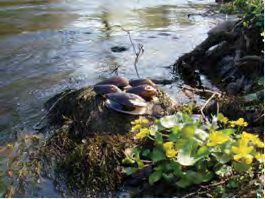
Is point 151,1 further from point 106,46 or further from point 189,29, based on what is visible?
point 106,46

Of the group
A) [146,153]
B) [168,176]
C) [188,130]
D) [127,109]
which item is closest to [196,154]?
[188,130]

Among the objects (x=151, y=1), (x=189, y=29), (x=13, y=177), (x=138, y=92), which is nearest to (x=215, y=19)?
(x=189, y=29)

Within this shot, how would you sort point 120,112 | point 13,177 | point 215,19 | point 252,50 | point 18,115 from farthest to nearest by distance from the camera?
point 215,19 → point 252,50 → point 18,115 → point 120,112 → point 13,177

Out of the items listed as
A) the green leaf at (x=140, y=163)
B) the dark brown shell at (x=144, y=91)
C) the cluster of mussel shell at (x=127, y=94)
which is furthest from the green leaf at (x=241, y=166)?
the dark brown shell at (x=144, y=91)

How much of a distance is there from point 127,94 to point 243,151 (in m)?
1.73

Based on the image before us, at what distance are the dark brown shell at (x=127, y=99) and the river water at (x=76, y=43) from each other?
0.87 meters

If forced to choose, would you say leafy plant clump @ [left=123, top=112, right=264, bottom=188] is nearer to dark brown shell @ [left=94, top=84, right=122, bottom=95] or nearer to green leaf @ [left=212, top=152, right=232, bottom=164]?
green leaf @ [left=212, top=152, right=232, bottom=164]

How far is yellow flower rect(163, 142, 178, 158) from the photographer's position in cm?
285

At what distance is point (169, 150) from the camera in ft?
9.46

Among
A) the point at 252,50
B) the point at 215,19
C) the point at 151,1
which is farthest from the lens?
the point at 151,1

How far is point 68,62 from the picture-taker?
6.86 metres

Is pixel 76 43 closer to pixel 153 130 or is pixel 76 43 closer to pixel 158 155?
pixel 153 130

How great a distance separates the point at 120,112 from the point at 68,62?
118 inches

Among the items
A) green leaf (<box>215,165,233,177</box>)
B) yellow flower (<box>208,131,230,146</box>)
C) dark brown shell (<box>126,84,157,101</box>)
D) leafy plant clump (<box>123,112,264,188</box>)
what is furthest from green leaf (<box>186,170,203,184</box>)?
dark brown shell (<box>126,84,157,101</box>)
